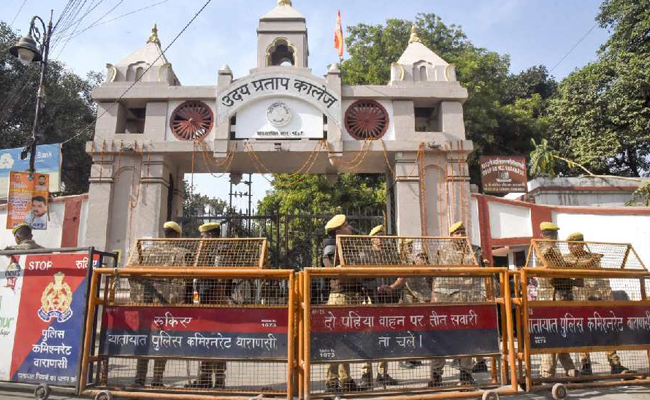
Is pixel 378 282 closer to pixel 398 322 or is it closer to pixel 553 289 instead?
pixel 398 322

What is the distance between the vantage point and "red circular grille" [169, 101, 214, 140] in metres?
11.1

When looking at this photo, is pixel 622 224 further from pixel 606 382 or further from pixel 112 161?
pixel 112 161

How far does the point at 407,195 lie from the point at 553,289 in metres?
5.73

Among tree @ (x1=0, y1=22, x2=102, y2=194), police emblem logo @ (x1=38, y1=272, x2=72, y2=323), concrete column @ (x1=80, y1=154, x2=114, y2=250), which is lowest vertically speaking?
police emblem logo @ (x1=38, y1=272, x2=72, y2=323)

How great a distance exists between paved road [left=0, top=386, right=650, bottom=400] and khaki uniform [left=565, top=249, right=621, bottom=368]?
0.40 metres

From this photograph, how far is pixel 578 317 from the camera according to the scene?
4891mm

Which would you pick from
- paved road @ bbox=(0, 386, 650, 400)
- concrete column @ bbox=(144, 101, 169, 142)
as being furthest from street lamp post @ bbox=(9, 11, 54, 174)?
paved road @ bbox=(0, 386, 650, 400)

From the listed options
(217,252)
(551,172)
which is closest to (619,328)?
(217,252)

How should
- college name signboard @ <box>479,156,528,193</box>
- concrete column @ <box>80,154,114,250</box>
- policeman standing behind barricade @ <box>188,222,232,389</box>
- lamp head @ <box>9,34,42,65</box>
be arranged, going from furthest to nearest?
college name signboard @ <box>479,156,528,193</box>, concrete column @ <box>80,154,114,250</box>, lamp head @ <box>9,34,42,65</box>, policeman standing behind barricade @ <box>188,222,232,389</box>

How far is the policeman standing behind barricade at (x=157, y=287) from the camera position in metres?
4.77

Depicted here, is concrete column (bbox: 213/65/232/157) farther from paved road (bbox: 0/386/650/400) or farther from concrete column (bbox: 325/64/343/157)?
paved road (bbox: 0/386/650/400)

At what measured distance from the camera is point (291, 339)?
438cm

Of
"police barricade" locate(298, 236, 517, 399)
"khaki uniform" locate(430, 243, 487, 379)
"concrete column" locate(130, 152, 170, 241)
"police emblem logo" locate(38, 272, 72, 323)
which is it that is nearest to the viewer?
"police barricade" locate(298, 236, 517, 399)

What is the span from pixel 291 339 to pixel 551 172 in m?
17.0
